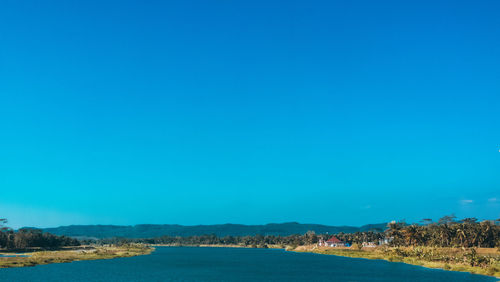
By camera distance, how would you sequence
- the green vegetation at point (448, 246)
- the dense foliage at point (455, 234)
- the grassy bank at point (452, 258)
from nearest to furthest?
the grassy bank at point (452, 258) → the green vegetation at point (448, 246) → the dense foliage at point (455, 234)

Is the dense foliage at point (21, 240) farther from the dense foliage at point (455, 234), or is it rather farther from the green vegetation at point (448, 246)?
the dense foliage at point (455, 234)

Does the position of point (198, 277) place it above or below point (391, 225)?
below

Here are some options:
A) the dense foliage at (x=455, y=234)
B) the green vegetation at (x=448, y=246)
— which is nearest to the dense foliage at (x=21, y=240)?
the green vegetation at (x=448, y=246)

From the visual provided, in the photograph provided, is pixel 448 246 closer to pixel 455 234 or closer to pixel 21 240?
pixel 455 234

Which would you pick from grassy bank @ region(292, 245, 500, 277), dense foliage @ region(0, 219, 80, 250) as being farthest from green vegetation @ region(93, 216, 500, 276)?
dense foliage @ region(0, 219, 80, 250)

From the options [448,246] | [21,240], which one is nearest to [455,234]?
[448,246]

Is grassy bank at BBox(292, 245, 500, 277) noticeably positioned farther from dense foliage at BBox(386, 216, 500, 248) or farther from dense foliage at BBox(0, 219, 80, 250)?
dense foliage at BBox(0, 219, 80, 250)

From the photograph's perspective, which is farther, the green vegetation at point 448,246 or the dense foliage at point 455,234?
the dense foliage at point 455,234

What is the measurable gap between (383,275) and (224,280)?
34.4 m

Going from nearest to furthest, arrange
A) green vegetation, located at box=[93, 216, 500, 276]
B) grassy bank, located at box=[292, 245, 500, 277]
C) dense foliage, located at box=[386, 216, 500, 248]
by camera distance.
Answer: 1. grassy bank, located at box=[292, 245, 500, 277]
2. green vegetation, located at box=[93, 216, 500, 276]
3. dense foliage, located at box=[386, 216, 500, 248]

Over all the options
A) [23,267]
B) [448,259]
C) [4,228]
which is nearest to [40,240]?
[4,228]

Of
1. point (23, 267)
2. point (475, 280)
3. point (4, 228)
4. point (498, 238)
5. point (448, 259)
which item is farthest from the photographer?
point (4, 228)

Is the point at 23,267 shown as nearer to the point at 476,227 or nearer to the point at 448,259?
the point at 448,259

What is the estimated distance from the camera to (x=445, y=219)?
7466 inches
